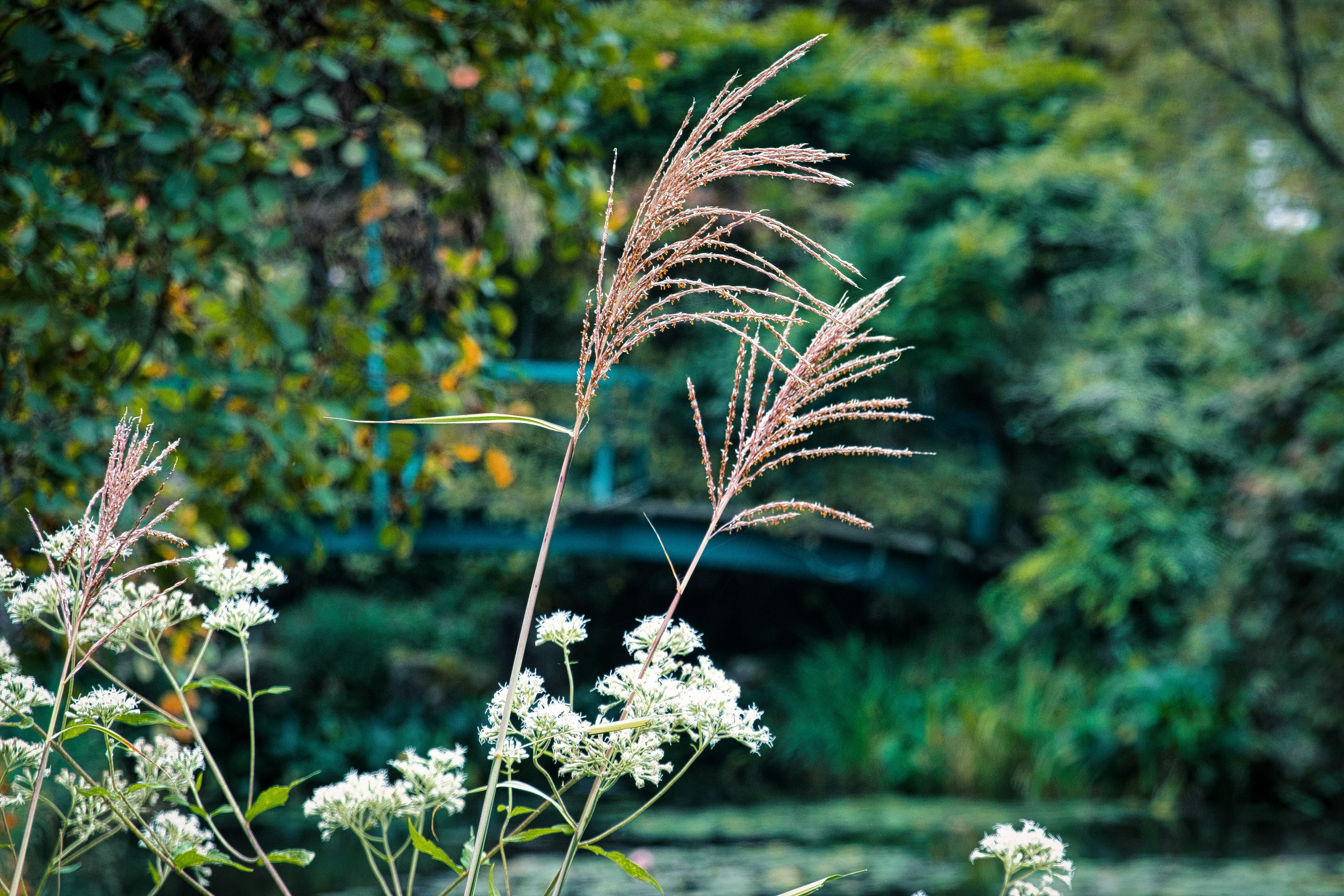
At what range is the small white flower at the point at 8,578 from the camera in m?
0.98

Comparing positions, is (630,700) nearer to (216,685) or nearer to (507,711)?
(507,711)

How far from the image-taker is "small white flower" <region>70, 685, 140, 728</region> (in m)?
0.94

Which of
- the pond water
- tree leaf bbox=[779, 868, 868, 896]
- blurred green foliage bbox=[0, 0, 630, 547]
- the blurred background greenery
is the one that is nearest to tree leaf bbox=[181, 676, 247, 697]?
tree leaf bbox=[779, 868, 868, 896]

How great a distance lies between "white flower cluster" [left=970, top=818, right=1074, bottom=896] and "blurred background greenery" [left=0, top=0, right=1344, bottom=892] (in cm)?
141

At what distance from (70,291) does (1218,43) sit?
683 cm

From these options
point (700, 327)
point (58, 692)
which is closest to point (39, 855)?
point (58, 692)

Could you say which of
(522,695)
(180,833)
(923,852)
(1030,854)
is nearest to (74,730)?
(180,833)

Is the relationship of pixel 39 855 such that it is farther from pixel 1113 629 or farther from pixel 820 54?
pixel 820 54

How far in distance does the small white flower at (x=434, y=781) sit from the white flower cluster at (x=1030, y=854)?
461mm

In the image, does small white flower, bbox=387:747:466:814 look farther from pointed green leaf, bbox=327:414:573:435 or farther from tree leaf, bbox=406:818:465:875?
pointed green leaf, bbox=327:414:573:435

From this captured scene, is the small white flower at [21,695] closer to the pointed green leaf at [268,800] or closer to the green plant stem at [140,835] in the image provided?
the green plant stem at [140,835]

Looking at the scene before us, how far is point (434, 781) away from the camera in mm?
1060

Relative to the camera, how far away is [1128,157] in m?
9.22

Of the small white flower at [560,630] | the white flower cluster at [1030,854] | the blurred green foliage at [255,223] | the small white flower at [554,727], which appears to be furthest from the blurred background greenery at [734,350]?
the white flower cluster at [1030,854]
